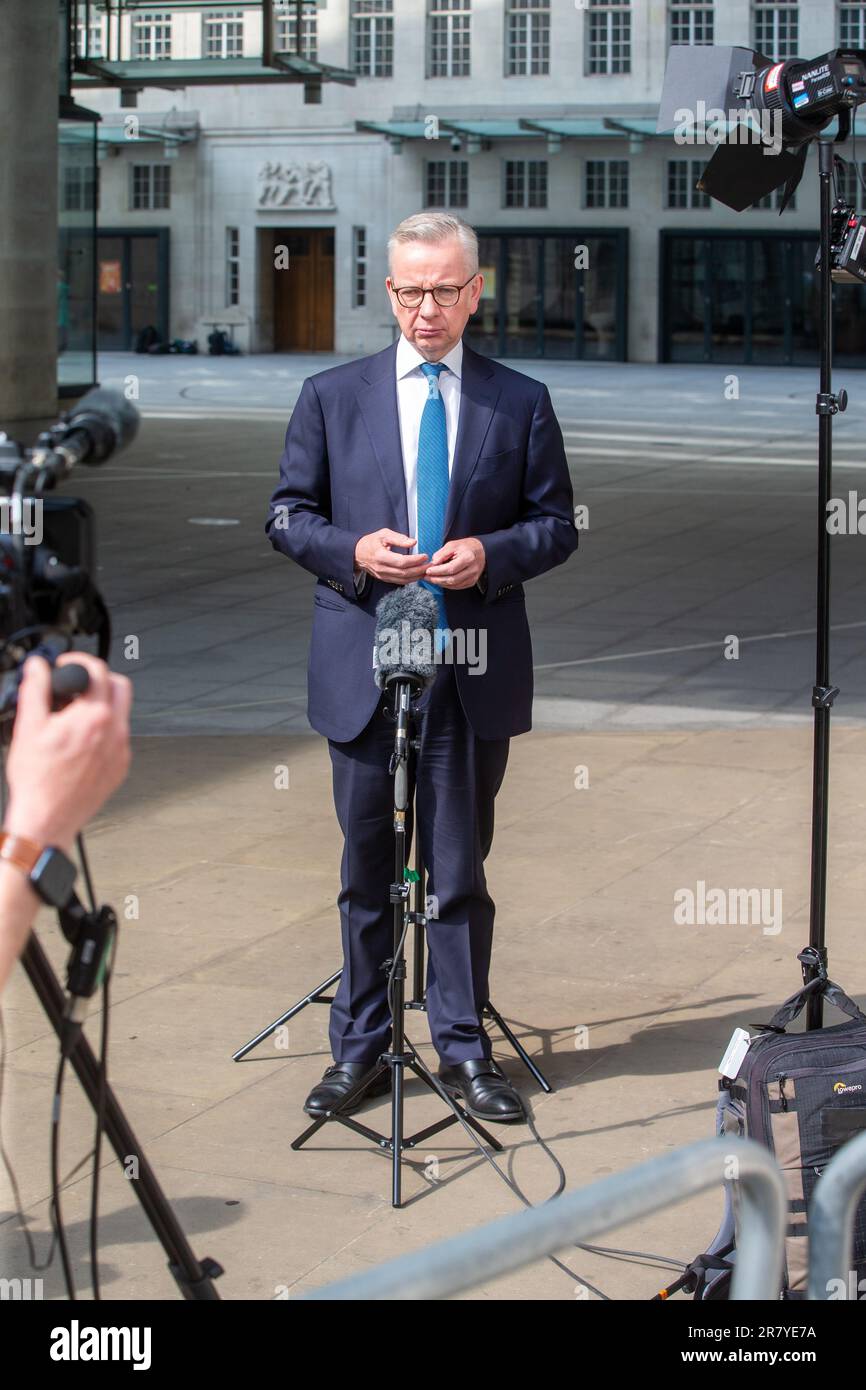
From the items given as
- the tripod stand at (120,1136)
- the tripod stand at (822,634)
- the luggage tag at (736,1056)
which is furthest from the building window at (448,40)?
the tripod stand at (120,1136)

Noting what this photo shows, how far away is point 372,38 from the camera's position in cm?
5044

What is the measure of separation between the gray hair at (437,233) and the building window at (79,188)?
22766 millimetres

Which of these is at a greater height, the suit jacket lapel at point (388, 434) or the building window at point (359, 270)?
the building window at point (359, 270)

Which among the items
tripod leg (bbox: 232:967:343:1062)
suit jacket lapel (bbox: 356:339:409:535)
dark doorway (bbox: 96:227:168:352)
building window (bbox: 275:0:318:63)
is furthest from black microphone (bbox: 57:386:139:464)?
dark doorway (bbox: 96:227:168:352)

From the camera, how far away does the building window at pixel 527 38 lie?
48.0 m

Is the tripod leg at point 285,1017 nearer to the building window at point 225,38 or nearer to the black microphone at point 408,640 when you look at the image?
the black microphone at point 408,640

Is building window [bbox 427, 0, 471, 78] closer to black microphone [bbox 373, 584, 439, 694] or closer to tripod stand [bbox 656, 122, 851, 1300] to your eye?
tripod stand [bbox 656, 122, 851, 1300]

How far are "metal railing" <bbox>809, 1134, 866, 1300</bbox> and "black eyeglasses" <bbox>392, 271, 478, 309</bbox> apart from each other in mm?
2945

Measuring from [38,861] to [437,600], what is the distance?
2.94m

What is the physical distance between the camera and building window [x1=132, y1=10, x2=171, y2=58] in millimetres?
50891
